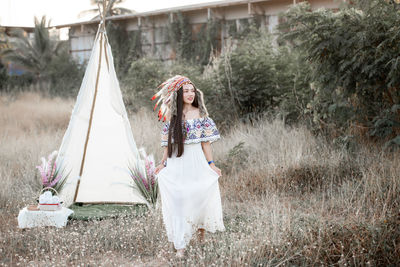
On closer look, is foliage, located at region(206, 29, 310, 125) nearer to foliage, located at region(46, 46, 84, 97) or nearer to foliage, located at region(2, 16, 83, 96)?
foliage, located at region(46, 46, 84, 97)

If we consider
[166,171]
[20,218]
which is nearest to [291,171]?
[166,171]

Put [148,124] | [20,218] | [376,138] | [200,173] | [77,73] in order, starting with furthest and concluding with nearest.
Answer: [77,73]
[148,124]
[376,138]
[20,218]
[200,173]

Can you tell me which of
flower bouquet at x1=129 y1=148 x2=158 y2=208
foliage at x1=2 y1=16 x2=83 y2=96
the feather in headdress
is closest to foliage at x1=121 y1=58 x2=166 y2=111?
flower bouquet at x1=129 y1=148 x2=158 y2=208

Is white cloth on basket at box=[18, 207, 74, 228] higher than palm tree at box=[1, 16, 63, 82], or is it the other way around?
palm tree at box=[1, 16, 63, 82]

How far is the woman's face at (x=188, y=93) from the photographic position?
4047 mm

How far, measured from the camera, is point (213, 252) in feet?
13.1

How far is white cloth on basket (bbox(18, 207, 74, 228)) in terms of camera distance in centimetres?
488

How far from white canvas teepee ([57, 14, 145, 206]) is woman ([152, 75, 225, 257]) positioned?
2013 millimetres

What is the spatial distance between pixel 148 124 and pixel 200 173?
5.52 m

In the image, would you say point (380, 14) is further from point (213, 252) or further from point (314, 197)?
point (213, 252)

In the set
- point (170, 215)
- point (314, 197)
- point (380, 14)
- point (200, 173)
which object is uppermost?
point (380, 14)

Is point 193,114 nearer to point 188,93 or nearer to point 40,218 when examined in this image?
point 188,93

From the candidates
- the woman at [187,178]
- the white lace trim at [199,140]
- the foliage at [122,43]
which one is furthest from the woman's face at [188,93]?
the foliage at [122,43]

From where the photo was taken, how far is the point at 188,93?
4055 mm
